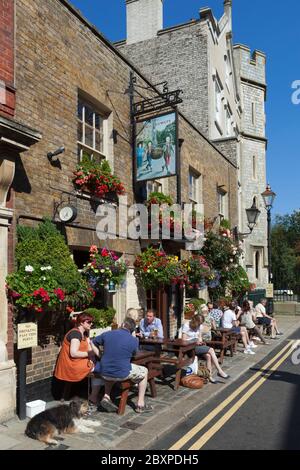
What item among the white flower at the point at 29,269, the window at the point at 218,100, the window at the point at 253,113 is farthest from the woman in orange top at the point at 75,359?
the window at the point at 253,113

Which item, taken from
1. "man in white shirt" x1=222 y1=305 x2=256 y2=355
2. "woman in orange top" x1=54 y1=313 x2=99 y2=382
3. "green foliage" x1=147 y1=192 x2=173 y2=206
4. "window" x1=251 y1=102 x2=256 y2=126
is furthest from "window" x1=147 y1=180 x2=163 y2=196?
"window" x1=251 y1=102 x2=256 y2=126

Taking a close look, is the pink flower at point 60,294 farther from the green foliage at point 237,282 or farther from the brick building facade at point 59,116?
the green foliage at point 237,282

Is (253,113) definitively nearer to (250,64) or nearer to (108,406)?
(250,64)

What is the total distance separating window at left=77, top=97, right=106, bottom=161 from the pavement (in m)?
4.88

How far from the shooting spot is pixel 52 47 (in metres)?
7.71

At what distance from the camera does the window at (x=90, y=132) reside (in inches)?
346

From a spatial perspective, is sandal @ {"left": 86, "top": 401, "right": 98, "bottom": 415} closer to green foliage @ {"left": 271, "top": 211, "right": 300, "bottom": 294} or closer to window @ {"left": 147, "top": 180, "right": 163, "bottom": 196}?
window @ {"left": 147, "top": 180, "right": 163, "bottom": 196}

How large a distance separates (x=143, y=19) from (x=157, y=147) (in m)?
15.4

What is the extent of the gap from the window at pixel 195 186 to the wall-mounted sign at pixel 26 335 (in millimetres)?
10176

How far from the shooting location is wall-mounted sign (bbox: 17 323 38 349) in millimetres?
5911

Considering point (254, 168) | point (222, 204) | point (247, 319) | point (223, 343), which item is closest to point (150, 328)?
point (223, 343)

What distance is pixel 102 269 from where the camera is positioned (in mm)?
7992
